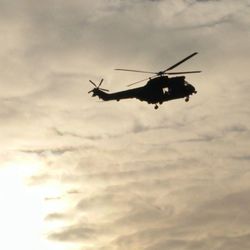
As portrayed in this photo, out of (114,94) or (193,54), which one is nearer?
(193,54)

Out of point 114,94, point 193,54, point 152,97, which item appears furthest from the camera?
point 114,94

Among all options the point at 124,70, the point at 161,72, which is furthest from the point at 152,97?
the point at 124,70

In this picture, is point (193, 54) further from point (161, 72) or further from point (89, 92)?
point (89, 92)

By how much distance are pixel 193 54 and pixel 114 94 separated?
1750cm

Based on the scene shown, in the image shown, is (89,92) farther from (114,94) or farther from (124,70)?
(124,70)

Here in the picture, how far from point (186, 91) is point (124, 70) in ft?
41.5

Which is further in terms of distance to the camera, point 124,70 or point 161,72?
point 161,72

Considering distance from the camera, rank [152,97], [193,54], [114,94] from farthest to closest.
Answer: [114,94]
[152,97]
[193,54]

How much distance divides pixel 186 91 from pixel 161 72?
4949 mm

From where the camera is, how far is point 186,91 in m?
69.6

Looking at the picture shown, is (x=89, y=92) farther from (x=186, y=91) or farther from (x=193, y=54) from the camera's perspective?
(x=193, y=54)

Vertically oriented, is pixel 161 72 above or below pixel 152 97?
above

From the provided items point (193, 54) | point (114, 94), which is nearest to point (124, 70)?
point (193, 54)

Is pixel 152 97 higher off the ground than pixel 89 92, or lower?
lower
